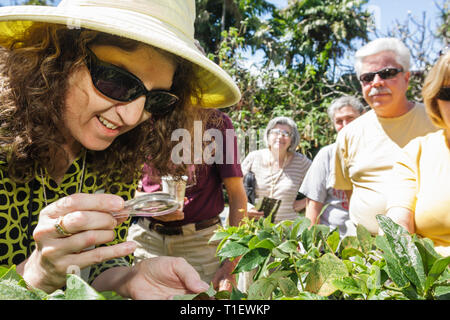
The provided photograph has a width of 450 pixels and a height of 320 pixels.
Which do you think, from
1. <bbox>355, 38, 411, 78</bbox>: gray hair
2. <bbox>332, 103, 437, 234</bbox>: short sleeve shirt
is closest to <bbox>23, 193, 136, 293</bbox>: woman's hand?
<bbox>332, 103, 437, 234</bbox>: short sleeve shirt

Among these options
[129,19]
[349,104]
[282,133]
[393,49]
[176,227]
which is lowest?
[176,227]

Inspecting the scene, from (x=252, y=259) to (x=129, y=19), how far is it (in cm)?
88

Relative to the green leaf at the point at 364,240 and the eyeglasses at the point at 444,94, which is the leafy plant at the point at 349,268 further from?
the eyeglasses at the point at 444,94

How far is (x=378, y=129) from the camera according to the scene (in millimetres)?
2699

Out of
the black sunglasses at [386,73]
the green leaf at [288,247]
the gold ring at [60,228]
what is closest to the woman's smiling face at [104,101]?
Result: the gold ring at [60,228]

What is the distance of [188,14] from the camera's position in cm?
138

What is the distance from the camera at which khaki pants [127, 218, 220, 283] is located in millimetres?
2631

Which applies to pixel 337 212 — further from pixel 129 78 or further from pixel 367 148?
pixel 129 78

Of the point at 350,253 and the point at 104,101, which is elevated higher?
the point at 104,101

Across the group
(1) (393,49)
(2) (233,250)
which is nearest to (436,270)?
(2) (233,250)

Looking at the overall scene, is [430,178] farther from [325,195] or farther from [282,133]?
[282,133]

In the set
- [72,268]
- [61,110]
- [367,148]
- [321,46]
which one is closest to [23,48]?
[61,110]

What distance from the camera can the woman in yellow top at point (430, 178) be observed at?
1.64 meters
